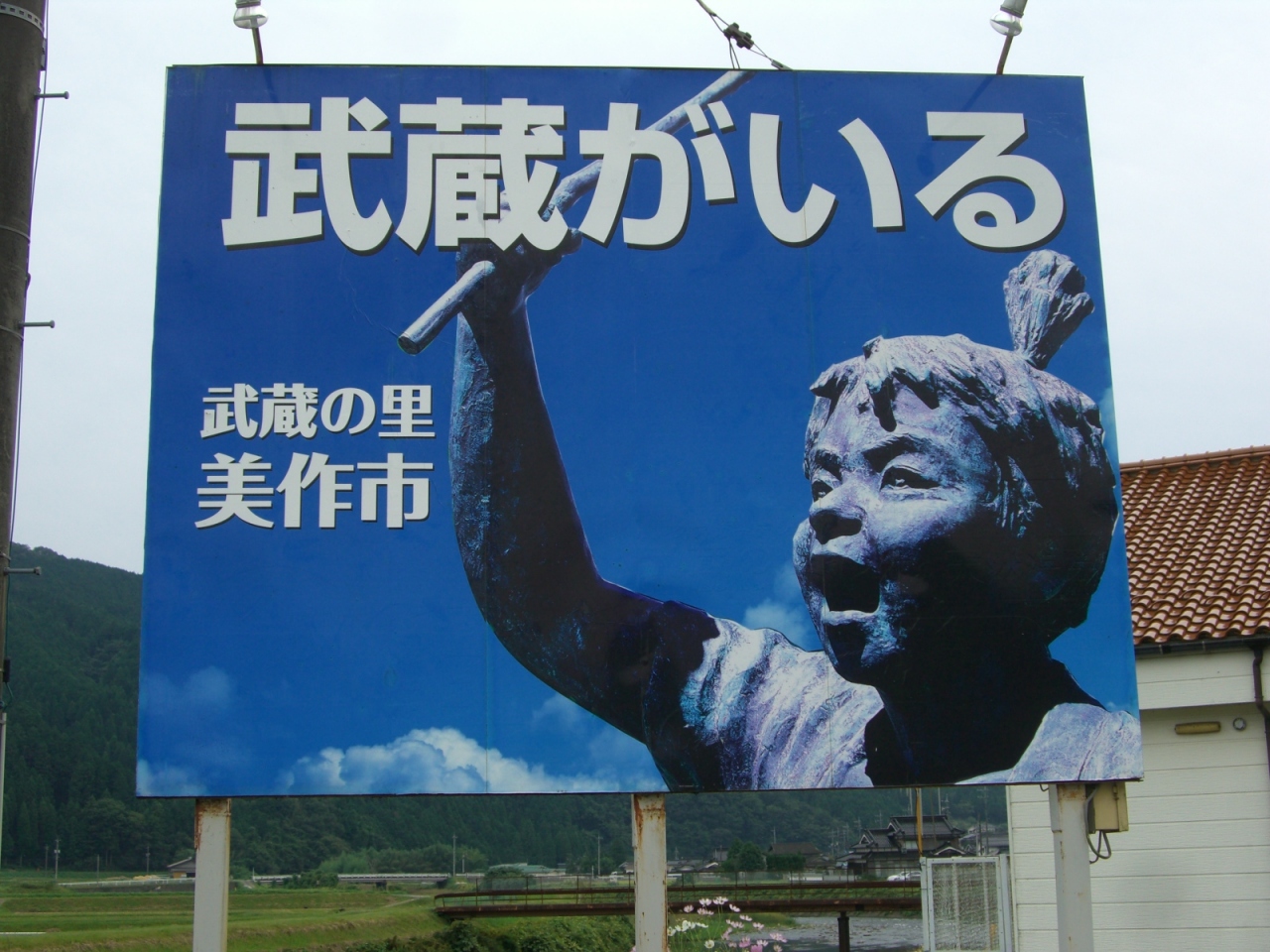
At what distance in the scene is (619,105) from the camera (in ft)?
28.7

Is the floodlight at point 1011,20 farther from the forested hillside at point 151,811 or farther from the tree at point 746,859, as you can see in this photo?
the forested hillside at point 151,811

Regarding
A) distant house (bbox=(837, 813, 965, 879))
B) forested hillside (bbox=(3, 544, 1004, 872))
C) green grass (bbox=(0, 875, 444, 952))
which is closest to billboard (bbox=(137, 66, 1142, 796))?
green grass (bbox=(0, 875, 444, 952))

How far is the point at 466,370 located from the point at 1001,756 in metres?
4.39

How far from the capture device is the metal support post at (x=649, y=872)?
310 inches

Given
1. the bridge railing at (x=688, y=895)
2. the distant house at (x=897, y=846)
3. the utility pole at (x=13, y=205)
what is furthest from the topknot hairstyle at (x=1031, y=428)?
the distant house at (x=897, y=846)

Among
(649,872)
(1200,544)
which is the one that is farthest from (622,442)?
(1200,544)

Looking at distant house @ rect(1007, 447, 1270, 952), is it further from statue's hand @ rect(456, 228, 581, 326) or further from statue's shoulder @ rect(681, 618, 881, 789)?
statue's hand @ rect(456, 228, 581, 326)

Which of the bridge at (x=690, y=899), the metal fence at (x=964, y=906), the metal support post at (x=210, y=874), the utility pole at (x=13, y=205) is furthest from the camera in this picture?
the bridge at (x=690, y=899)

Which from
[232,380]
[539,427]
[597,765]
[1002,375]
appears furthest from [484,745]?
[1002,375]

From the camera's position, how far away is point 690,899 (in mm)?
42688

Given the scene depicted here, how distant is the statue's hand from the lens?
8438 millimetres

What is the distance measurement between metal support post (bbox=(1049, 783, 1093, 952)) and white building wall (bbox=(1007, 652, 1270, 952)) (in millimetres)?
5401

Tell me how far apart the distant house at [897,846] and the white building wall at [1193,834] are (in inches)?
1720

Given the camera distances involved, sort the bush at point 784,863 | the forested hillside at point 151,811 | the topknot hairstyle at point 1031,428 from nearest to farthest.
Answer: the topknot hairstyle at point 1031,428
the bush at point 784,863
the forested hillside at point 151,811
